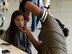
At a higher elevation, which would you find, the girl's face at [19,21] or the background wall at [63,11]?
the girl's face at [19,21]

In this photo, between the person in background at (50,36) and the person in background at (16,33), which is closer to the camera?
the person in background at (50,36)

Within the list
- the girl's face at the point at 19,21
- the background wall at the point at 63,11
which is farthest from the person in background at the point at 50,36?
the background wall at the point at 63,11

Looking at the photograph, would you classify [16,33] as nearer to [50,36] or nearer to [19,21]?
[19,21]

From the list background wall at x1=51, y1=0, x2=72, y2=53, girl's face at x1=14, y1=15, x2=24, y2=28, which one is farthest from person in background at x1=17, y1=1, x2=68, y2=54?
background wall at x1=51, y1=0, x2=72, y2=53

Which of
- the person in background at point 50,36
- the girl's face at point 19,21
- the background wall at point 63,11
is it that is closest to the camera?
the person in background at point 50,36

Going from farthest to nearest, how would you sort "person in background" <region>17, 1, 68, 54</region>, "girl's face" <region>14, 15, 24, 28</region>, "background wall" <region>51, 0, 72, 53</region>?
"background wall" <region>51, 0, 72, 53</region> → "girl's face" <region>14, 15, 24, 28</region> → "person in background" <region>17, 1, 68, 54</region>

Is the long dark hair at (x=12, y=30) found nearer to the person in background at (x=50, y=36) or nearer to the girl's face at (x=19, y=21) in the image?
the girl's face at (x=19, y=21)

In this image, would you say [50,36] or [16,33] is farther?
[16,33]

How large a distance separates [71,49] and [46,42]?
2.23 metres

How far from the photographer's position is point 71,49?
3955mm

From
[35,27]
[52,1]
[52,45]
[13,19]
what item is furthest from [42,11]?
[52,1]

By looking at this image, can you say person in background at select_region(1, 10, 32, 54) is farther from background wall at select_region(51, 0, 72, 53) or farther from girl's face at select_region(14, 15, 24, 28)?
background wall at select_region(51, 0, 72, 53)

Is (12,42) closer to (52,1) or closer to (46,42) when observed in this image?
(46,42)

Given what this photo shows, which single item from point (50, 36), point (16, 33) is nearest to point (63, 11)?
point (16, 33)
